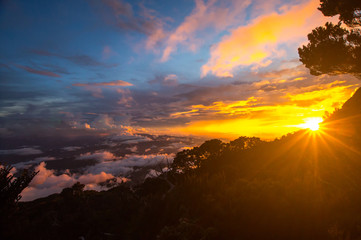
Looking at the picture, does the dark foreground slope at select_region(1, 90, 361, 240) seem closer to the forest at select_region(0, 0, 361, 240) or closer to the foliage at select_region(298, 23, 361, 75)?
the forest at select_region(0, 0, 361, 240)

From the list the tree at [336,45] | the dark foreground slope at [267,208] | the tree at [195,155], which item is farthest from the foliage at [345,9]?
the tree at [195,155]

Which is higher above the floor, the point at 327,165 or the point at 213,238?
the point at 327,165

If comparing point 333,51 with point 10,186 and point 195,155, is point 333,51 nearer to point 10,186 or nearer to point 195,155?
point 10,186

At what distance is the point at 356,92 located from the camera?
57.7 feet

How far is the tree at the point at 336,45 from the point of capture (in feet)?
38.1

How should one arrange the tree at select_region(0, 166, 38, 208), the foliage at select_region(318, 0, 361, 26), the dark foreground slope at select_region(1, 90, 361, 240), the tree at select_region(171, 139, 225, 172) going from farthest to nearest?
the tree at select_region(171, 139, 225, 172)
the foliage at select_region(318, 0, 361, 26)
the tree at select_region(0, 166, 38, 208)
the dark foreground slope at select_region(1, 90, 361, 240)

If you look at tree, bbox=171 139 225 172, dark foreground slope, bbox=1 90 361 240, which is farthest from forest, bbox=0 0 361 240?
tree, bbox=171 139 225 172

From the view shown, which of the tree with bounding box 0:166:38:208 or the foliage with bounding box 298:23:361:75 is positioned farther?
the foliage with bounding box 298:23:361:75

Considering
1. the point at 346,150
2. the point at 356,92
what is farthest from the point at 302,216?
the point at 356,92

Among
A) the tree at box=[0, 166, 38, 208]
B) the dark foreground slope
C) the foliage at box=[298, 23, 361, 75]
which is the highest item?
the foliage at box=[298, 23, 361, 75]

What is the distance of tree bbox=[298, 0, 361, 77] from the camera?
457 inches

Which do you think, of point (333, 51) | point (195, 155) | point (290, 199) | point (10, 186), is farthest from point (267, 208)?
point (195, 155)

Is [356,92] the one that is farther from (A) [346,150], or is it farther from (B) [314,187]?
(B) [314,187]

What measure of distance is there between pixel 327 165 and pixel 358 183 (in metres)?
3.14
